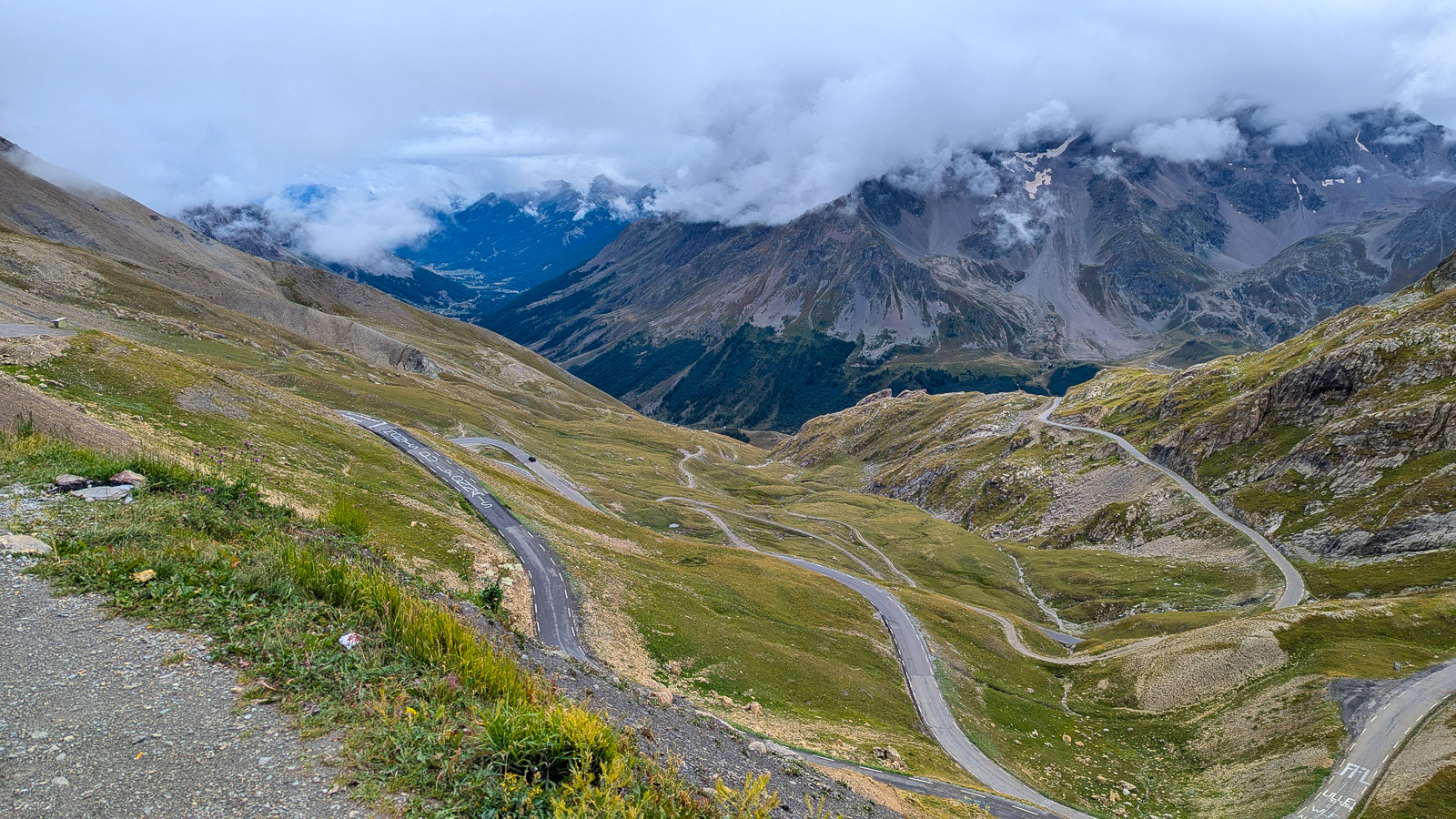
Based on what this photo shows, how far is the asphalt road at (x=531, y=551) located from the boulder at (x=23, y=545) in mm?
25735

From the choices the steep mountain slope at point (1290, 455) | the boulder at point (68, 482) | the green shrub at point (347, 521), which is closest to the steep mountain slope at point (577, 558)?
the green shrub at point (347, 521)

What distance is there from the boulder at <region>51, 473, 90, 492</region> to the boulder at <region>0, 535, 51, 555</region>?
164 inches

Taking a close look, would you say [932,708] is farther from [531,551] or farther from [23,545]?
[23,545]

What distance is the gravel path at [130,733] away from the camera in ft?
29.4

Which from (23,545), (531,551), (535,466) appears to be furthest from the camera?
(535,466)

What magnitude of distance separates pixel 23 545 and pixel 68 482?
493 centimetres

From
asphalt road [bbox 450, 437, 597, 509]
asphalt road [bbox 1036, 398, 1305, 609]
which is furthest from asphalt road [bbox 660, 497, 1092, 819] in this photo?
asphalt road [bbox 1036, 398, 1305, 609]

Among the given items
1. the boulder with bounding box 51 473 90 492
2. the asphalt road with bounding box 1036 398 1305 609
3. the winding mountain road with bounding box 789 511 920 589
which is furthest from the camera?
the winding mountain road with bounding box 789 511 920 589

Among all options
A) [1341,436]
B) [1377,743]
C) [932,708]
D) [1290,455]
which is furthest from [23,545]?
[1290,455]

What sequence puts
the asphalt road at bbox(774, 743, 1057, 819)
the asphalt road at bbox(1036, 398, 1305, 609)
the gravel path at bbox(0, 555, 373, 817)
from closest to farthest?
the gravel path at bbox(0, 555, 373, 817) < the asphalt road at bbox(774, 743, 1057, 819) < the asphalt road at bbox(1036, 398, 1305, 609)

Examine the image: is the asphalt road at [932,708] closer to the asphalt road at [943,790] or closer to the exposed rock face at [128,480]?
the asphalt road at [943,790]

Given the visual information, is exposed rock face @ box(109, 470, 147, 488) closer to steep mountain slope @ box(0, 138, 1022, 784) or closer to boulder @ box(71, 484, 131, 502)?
boulder @ box(71, 484, 131, 502)

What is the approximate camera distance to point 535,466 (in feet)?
389

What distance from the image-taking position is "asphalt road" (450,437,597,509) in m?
106
